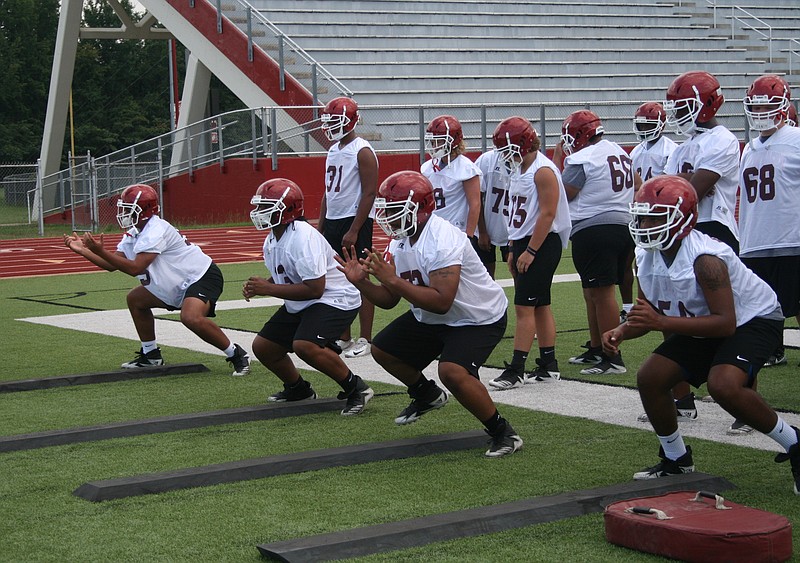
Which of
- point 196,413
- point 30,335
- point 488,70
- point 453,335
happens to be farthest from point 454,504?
point 488,70

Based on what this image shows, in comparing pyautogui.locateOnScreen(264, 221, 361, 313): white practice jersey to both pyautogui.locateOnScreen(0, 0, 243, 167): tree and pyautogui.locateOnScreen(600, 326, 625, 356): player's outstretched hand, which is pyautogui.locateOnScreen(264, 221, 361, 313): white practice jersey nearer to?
pyautogui.locateOnScreen(600, 326, 625, 356): player's outstretched hand

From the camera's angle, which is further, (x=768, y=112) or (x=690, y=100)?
(x=768, y=112)

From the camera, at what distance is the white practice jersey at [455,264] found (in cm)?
566

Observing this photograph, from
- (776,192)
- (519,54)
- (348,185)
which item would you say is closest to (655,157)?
(776,192)

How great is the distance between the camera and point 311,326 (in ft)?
22.1

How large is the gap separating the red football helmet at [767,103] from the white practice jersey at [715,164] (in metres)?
0.17

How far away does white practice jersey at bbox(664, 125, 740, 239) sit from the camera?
644 cm

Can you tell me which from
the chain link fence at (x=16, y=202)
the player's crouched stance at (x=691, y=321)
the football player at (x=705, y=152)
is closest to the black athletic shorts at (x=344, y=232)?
the football player at (x=705, y=152)

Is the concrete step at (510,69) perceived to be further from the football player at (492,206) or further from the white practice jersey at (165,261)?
the white practice jersey at (165,261)

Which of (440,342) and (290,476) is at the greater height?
(440,342)

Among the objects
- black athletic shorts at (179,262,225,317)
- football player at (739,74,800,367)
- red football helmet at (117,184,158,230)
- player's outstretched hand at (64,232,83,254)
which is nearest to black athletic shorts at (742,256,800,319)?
football player at (739,74,800,367)

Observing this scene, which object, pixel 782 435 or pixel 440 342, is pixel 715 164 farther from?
pixel 782 435

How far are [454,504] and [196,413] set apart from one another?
91.8 inches

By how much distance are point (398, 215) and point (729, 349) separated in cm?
171
